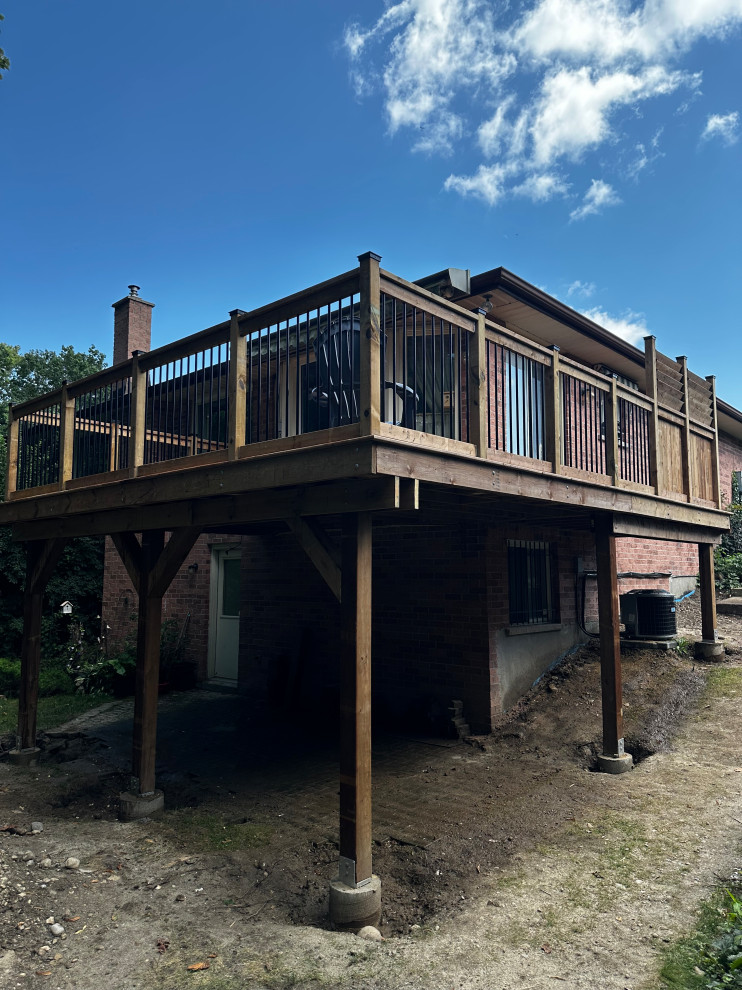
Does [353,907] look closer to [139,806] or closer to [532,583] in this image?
[139,806]

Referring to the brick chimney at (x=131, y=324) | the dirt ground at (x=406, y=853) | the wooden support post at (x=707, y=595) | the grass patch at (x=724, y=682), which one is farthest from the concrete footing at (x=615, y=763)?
the brick chimney at (x=131, y=324)

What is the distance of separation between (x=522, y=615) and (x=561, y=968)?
5207 mm

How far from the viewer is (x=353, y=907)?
3869 mm

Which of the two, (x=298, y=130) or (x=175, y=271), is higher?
(x=298, y=130)

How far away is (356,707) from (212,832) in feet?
7.31

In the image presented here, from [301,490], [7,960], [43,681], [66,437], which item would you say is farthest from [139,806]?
[43,681]

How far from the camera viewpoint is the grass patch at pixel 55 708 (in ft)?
30.8

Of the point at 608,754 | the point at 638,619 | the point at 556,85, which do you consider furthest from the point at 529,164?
the point at 608,754

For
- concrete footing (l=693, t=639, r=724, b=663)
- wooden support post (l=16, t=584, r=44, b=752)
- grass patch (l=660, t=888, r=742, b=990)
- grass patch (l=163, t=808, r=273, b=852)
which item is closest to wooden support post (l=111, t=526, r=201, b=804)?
grass patch (l=163, t=808, r=273, b=852)

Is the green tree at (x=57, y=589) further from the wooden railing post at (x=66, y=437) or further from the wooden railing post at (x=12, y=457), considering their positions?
the wooden railing post at (x=66, y=437)

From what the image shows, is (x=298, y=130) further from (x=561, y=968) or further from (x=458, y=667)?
(x=561, y=968)

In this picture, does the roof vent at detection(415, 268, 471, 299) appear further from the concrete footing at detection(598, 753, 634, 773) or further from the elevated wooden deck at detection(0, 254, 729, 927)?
the concrete footing at detection(598, 753, 634, 773)

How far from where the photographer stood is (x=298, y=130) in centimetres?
1694

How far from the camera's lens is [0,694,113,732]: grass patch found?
938 centimetres
